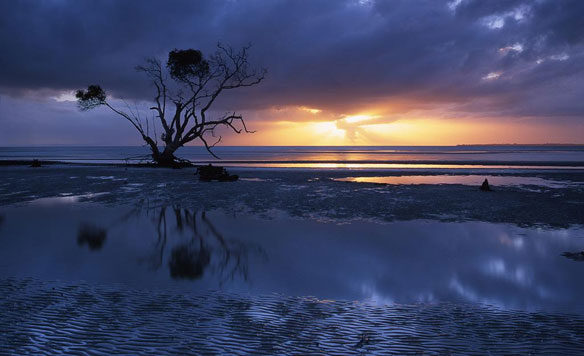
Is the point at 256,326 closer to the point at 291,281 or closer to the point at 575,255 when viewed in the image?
the point at 291,281

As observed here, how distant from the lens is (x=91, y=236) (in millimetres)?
8547

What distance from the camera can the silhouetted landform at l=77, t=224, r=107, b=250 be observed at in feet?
25.7

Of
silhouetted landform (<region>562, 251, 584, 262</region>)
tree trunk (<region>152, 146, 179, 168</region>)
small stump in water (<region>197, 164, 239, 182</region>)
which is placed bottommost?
silhouetted landform (<region>562, 251, 584, 262</region>)

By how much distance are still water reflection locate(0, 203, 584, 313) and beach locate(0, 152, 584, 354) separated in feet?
0.13

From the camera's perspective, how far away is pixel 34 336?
3.82 meters

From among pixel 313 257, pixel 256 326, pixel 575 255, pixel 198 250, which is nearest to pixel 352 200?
pixel 313 257

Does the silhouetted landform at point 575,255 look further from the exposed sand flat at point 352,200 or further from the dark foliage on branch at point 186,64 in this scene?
the dark foliage on branch at point 186,64

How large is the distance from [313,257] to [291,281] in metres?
1.39

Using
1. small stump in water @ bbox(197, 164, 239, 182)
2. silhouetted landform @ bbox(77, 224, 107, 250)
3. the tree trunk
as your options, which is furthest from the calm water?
silhouetted landform @ bbox(77, 224, 107, 250)

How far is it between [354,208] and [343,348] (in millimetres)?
9436

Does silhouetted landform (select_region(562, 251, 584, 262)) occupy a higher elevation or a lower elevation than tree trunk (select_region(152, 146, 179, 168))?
lower

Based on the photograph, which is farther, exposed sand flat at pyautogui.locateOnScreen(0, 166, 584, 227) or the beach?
exposed sand flat at pyautogui.locateOnScreen(0, 166, 584, 227)

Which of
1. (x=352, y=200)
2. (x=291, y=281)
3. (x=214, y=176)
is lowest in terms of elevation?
(x=291, y=281)

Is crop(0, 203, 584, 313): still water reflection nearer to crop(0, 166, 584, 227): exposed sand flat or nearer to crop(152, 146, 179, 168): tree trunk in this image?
crop(0, 166, 584, 227): exposed sand flat
